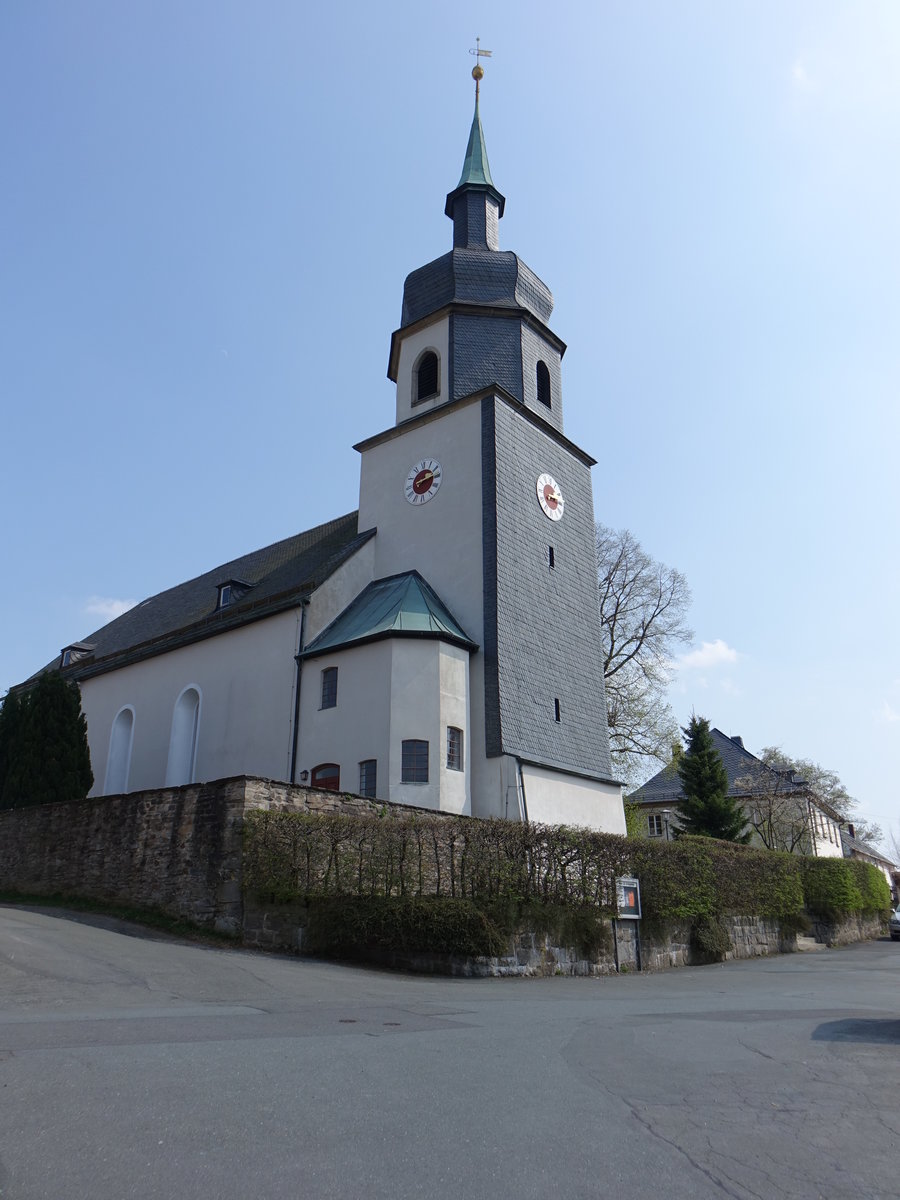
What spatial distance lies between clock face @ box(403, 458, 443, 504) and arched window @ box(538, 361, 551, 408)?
465 cm

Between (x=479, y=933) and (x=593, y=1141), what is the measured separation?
29.4 ft

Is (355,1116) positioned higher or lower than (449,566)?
lower

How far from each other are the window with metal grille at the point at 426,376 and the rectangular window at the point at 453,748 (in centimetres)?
1131

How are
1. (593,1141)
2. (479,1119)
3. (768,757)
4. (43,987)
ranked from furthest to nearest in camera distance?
(768,757) → (43,987) → (479,1119) → (593,1141)

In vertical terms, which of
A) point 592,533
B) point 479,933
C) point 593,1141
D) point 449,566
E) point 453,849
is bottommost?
point 593,1141

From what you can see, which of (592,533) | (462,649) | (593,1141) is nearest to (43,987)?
(593,1141)

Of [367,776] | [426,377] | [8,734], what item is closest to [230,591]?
[8,734]

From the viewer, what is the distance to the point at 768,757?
43219mm

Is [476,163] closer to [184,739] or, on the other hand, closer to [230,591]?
[230,591]

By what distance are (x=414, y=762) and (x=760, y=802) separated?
81.3 ft

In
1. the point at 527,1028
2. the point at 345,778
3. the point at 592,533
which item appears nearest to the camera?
the point at 527,1028

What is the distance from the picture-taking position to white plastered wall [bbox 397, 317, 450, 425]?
27953 millimetres

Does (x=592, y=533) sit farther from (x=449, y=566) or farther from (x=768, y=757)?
(x=768, y=757)

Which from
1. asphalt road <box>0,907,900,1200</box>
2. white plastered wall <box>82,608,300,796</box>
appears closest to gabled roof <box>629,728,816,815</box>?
white plastered wall <box>82,608,300,796</box>
